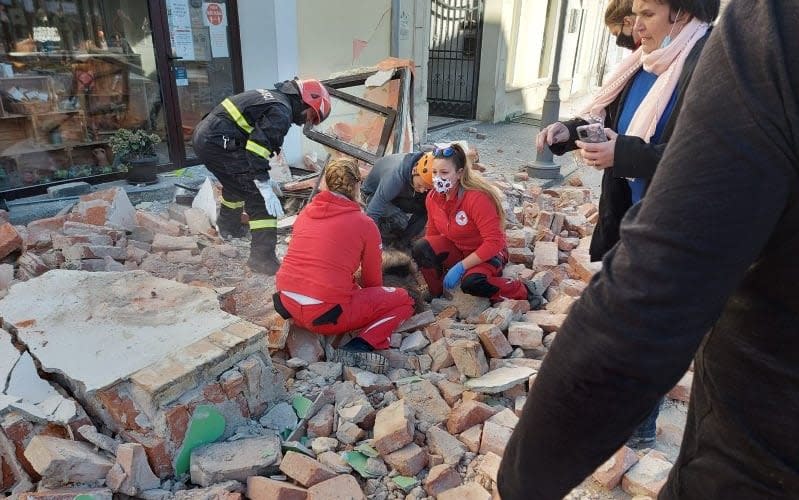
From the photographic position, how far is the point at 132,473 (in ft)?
6.83

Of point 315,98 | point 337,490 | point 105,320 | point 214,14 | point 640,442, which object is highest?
point 214,14

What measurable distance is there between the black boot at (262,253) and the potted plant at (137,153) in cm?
235

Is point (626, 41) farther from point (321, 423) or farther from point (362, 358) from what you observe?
point (321, 423)

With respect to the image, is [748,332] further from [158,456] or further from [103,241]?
[103,241]

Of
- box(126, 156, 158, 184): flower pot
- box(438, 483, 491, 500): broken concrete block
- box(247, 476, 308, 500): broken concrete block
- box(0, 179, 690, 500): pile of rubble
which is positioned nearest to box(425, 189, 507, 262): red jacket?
box(0, 179, 690, 500): pile of rubble

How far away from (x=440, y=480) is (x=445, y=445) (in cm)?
21

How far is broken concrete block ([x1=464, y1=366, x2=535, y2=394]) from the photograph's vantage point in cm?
277

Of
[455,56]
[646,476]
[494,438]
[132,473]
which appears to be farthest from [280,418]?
[455,56]

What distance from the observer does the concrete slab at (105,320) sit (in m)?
2.37

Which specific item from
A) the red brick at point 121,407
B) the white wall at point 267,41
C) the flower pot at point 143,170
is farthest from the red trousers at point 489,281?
the white wall at point 267,41

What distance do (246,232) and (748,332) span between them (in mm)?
4734

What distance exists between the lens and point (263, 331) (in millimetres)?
2617

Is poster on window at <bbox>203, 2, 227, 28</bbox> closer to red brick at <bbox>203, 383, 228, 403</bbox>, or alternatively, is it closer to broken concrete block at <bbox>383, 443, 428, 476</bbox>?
red brick at <bbox>203, 383, 228, 403</bbox>

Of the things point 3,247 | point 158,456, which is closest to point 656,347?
point 158,456
